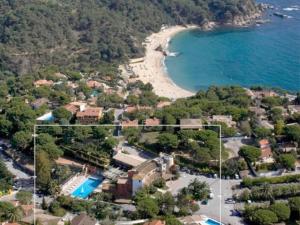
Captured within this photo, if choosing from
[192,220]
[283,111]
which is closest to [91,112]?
[283,111]

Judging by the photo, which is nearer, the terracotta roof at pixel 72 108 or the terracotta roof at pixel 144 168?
the terracotta roof at pixel 144 168

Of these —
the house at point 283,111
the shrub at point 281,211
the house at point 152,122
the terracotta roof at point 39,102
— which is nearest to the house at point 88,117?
the house at point 152,122

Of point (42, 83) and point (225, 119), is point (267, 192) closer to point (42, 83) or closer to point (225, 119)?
point (225, 119)

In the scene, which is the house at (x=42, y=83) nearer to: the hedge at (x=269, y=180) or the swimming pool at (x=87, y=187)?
the swimming pool at (x=87, y=187)

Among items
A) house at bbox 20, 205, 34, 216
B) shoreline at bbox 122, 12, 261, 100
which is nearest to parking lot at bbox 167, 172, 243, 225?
house at bbox 20, 205, 34, 216

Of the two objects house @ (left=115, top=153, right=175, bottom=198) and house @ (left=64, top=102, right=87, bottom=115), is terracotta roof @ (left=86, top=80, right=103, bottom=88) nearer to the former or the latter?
house @ (left=64, top=102, right=87, bottom=115)

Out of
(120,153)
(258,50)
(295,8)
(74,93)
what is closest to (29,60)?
(74,93)
